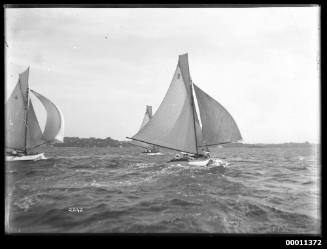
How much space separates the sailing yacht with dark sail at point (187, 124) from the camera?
22.9 meters

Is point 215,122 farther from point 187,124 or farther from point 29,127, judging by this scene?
point 29,127

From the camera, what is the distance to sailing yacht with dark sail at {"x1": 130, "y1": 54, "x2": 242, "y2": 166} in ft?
75.1

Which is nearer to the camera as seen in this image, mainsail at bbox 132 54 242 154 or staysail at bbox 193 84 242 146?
mainsail at bbox 132 54 242 154

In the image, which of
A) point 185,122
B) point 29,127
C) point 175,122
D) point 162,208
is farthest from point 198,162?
point 29,127

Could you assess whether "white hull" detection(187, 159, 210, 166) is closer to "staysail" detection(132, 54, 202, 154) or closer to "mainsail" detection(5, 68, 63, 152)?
"staysail" detection(132, 54, 202, 154)

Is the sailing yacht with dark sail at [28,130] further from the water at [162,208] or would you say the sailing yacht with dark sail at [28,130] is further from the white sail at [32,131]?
the water at [162,208]

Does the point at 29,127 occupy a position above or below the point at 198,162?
above

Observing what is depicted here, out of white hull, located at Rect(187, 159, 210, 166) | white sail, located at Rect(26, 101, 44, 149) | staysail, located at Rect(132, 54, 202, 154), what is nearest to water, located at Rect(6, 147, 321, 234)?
white hull, located at Rect(187, 159, 210, 166)

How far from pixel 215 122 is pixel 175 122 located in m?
4.25

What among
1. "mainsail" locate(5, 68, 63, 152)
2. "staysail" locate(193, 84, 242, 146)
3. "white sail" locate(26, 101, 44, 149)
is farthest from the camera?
"white sail" locate(26, 101, 44, 149)

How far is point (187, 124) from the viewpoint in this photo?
943 inches

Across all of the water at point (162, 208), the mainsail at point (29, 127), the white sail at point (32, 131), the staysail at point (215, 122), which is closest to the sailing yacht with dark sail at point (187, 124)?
the staysail at point (215, 122)

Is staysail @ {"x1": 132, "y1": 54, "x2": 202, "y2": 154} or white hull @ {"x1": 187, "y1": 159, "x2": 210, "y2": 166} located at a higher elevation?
staysail @ {"x1": 132, "y1": 54, "x2": 202, "y2": 154}
